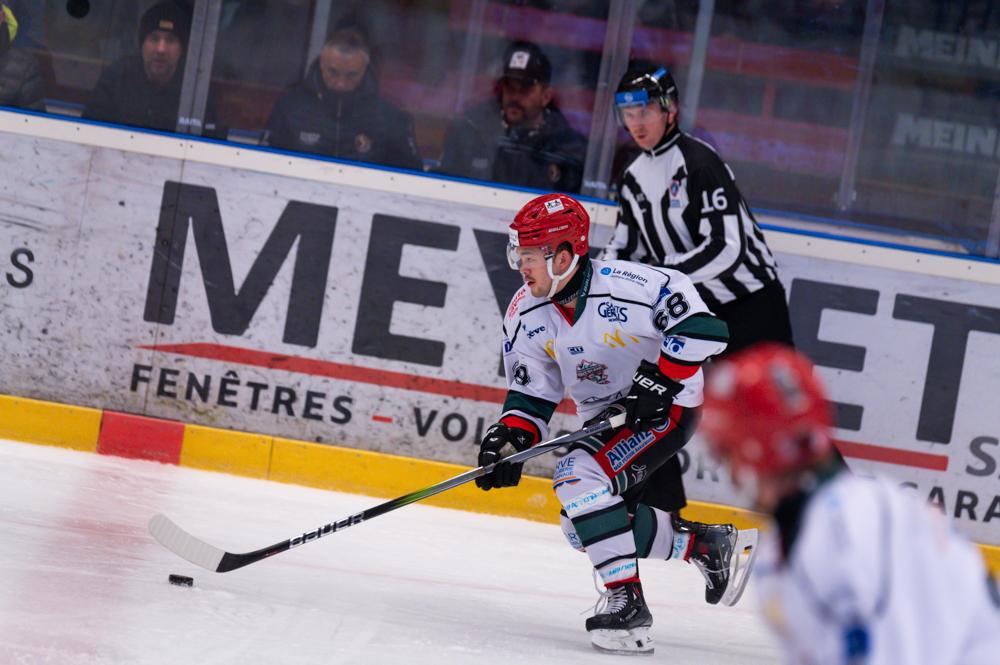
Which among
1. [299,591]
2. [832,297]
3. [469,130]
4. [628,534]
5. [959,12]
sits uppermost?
[959,12]

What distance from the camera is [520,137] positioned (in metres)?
4.85

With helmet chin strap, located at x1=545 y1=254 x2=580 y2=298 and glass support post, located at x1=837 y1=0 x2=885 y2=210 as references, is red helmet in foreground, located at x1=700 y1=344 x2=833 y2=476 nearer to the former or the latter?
helmet chin strap, located at x1=545 y1=254 x2=580 y2=298

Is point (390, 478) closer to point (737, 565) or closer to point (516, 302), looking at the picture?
point (516, 302)

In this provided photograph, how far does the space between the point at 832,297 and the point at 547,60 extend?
1359 mm

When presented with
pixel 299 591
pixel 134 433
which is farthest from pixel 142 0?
pixel 299 591

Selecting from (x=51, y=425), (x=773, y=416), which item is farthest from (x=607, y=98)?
(x=773, y=416)

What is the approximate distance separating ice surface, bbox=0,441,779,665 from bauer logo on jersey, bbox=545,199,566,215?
100 centimetres

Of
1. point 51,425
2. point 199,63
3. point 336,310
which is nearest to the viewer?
point 51,425

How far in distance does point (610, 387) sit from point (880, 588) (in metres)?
2.14

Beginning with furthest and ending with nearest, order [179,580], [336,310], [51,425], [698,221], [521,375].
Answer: [336,310]
[51,425]
[698,221]
[521,375]
[179,580]

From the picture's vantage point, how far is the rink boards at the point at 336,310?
4.67 meters

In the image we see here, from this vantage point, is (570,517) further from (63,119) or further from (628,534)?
(63,119)

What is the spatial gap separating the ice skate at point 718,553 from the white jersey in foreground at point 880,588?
2102 mm

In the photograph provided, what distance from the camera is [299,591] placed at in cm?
314
